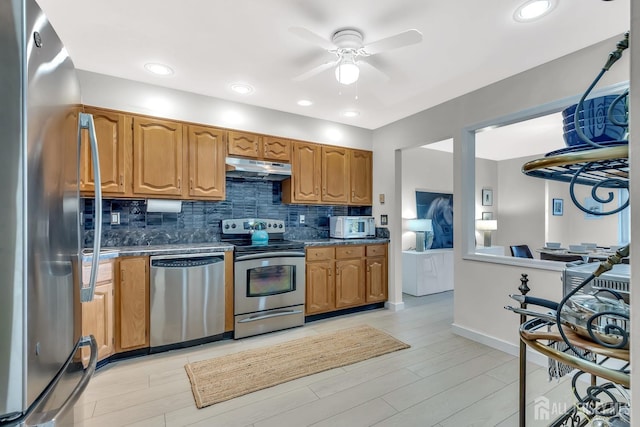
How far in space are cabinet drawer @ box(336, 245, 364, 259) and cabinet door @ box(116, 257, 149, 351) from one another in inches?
84.7

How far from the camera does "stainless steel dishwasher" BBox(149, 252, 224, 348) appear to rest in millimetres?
2826

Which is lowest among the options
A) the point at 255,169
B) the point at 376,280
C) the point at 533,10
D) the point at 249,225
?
the point at 376,280

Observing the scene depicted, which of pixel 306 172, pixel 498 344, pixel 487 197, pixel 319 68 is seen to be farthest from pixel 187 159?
pixel 487 197

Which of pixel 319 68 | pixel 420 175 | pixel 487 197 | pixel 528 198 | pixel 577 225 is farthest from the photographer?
pixel 487 197

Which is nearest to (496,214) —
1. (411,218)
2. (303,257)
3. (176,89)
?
(411,218)

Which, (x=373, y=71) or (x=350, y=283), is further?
(x=350, y=283)

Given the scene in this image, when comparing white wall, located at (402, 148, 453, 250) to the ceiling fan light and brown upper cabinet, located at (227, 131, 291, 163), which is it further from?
the ceiling fan light

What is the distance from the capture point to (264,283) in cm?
340

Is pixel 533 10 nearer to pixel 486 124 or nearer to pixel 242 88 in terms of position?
pixel 486 124

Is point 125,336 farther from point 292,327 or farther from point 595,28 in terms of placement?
point 595,28

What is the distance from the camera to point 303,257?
3.62m

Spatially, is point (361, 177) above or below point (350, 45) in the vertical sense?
below

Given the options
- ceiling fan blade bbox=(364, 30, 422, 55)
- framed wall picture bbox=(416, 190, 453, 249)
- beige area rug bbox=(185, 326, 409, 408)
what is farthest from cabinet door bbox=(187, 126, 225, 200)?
framed wall picture bbox=(416, 190, 453, 249)

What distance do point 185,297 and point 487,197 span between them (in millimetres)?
6397
